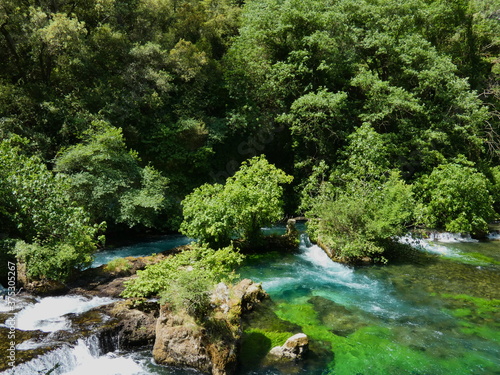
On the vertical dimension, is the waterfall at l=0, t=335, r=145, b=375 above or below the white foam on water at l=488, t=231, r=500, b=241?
above

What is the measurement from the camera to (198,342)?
687cm

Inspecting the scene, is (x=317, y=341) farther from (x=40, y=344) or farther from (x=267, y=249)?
(x=267, y=249)

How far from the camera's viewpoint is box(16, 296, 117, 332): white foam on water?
7668 mm

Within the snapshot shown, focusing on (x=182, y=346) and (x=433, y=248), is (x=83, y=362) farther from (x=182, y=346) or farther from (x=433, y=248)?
(x=433, y=248)

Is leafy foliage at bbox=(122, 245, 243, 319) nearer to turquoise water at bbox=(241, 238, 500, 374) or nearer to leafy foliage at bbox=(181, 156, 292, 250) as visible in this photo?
turquoise water at bbox=(241, 238, 500, 374)

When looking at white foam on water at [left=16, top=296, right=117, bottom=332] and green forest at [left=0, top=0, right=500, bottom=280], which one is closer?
white foam on water at [left=16, top=296, right=117, bottom=332]

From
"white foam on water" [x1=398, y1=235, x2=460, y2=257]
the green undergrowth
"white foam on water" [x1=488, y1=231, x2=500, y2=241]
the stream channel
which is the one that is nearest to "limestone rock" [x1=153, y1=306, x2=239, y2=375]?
the stream channel

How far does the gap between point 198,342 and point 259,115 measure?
1722 centimetres

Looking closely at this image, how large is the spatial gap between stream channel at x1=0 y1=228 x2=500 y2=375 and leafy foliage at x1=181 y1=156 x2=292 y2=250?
146 cm

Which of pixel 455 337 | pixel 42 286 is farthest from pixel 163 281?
pixel 455 337

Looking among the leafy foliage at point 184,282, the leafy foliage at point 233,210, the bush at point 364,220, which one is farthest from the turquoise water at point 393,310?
the leafy foliage at point 184,282

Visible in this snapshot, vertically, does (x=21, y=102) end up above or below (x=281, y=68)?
below

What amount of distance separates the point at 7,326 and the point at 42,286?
6.59 feet

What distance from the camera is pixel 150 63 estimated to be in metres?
19.5
